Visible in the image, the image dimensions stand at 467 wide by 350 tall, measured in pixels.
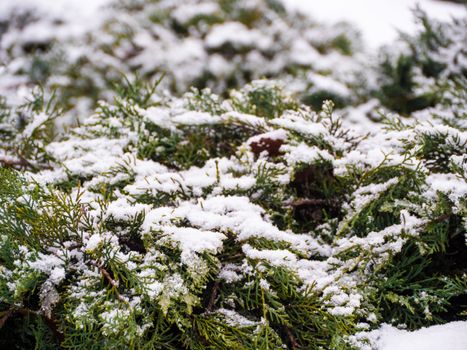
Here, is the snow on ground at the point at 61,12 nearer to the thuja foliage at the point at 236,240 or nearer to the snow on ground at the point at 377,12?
the snow on ground at the point at 377,12

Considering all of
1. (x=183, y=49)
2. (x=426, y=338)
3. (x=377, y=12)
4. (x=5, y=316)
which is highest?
(x=5, y=316)

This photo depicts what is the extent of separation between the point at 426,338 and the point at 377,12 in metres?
6.41

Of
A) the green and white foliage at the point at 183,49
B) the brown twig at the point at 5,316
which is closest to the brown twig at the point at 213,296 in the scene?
the brown twig at the point at 5,316

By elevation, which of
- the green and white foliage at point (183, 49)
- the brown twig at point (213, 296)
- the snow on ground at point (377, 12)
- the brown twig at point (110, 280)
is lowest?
the snow on ground at point (377, 12)

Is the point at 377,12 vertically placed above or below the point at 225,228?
below

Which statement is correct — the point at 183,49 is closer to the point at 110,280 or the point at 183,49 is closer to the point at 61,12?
the point at 61,12

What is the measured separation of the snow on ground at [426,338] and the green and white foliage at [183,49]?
2497 millimetres

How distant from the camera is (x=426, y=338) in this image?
1.11 m

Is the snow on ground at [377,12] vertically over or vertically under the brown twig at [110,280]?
under

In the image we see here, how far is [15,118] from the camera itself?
1836 mm

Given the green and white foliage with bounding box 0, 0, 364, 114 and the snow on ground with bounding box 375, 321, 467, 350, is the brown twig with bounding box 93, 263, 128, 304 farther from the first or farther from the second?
the green and white foliage with bounding box 0, 0, 364, 114

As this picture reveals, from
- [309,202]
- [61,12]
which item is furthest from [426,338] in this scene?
[61,12]

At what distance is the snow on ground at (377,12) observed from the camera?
5582mm

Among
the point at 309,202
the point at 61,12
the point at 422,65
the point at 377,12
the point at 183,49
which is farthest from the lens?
the point at 377,12
